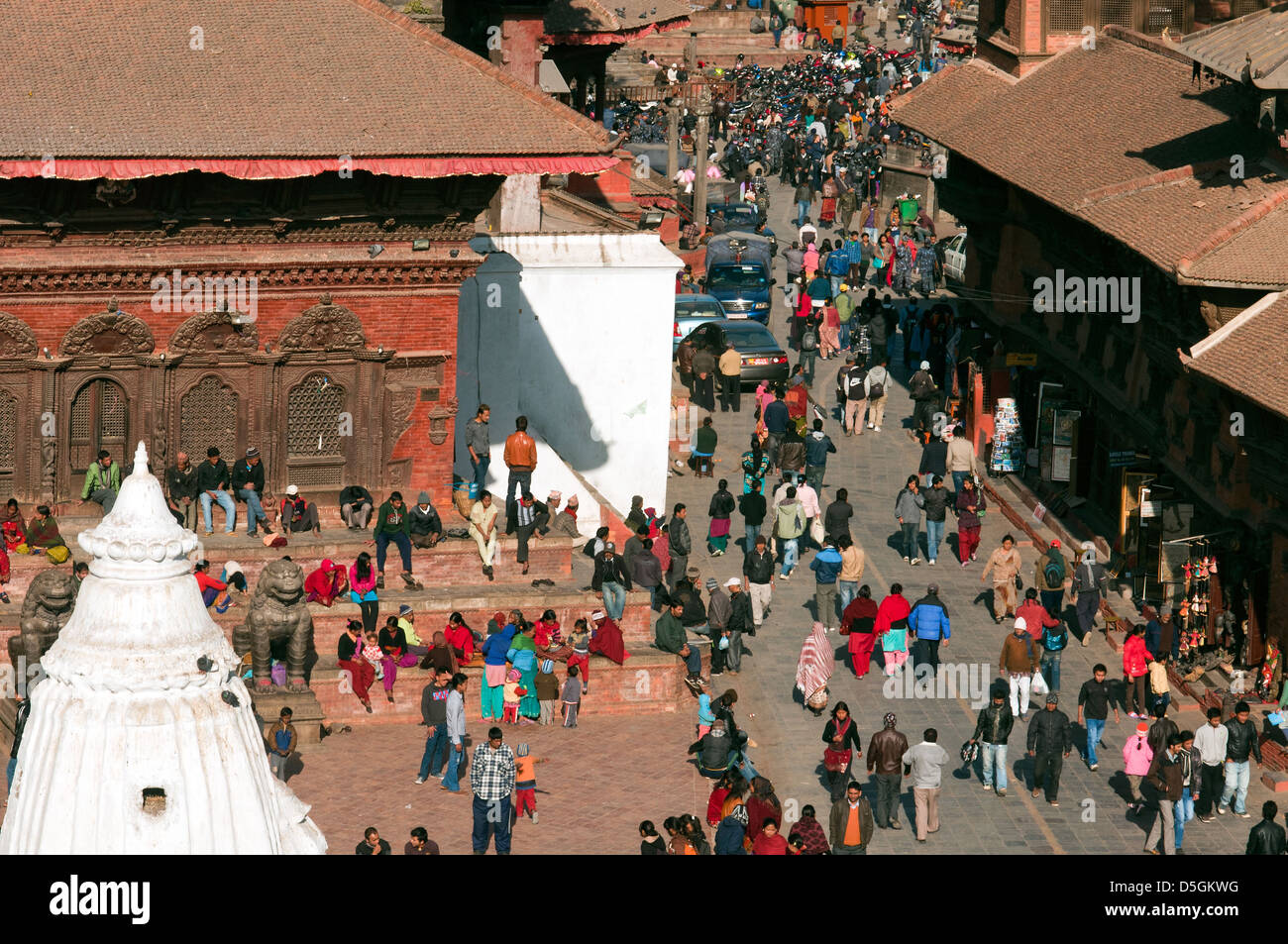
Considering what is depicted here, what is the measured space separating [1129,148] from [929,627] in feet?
40.8

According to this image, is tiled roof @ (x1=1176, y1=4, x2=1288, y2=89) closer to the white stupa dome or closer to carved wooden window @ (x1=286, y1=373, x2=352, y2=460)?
carved wooden window @ (x1=286, y1=373, x2=352, y2=460)

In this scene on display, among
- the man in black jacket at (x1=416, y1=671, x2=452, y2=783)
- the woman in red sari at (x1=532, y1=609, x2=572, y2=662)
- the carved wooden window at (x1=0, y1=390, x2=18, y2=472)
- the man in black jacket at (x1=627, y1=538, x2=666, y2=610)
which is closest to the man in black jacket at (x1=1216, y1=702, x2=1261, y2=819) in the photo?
the woman in red sari at (x1=532, y1=609, x2=572, y2=662)

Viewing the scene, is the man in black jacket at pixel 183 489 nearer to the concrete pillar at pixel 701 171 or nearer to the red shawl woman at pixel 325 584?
the red shawl woman at pixel 325 584

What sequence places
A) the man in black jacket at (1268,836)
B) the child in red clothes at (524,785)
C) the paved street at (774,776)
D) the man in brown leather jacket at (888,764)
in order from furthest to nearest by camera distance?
the child in red clothes at (524,785), the paved street at (774,776), the man in brown leather jacket at (888,764), the man in black jacket at (1268,836)

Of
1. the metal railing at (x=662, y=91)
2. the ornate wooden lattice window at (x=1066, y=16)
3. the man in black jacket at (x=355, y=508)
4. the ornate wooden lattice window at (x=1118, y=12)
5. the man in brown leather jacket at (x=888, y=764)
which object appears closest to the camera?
the man in brown leather jacket at (x=888, y=764)

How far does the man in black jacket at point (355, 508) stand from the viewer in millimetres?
33875

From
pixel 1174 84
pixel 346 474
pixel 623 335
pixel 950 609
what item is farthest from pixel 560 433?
pixel 1174 84

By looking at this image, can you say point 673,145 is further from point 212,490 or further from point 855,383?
point 212,490

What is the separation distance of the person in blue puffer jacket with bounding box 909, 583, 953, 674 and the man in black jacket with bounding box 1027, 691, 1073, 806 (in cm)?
366

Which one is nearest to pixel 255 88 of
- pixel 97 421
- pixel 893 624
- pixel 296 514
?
pixel 97 421

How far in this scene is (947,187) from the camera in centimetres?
4909

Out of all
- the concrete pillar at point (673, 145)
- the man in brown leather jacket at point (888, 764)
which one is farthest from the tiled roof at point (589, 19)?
the man in brown leather jacket at point (888, 764)

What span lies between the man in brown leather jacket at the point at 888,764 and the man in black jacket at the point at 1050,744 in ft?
5.68

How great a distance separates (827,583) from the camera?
111 feet
